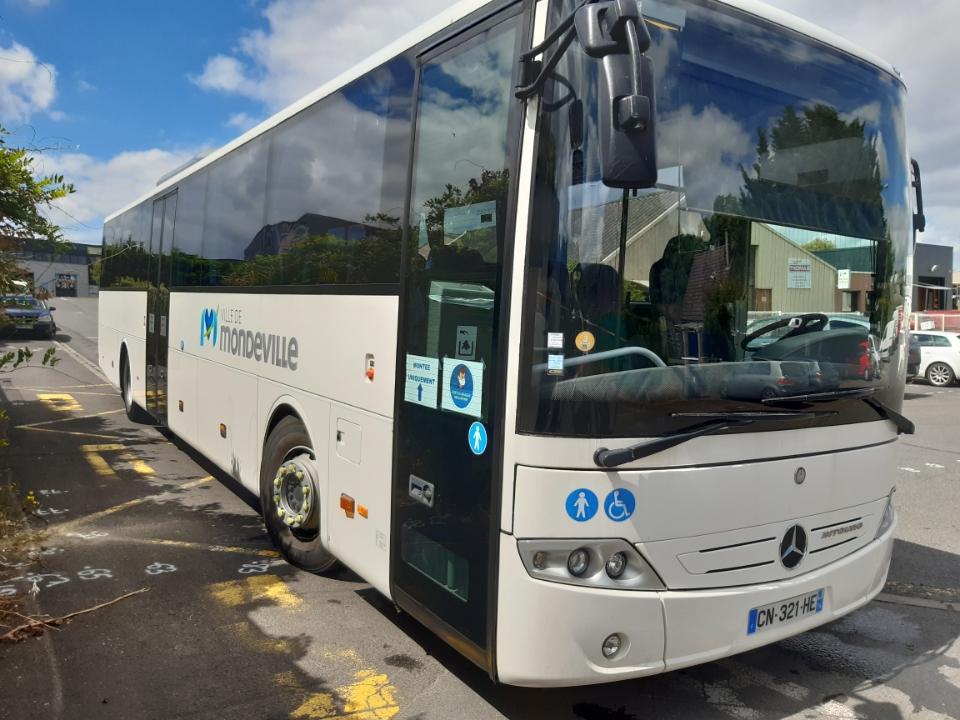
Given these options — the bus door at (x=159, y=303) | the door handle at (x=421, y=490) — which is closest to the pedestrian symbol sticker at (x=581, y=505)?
the door handle at (x=421, y=490)

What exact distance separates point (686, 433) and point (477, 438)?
87cm

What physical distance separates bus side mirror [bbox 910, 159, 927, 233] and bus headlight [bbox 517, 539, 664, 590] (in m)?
2.91

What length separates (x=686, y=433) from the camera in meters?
3.20

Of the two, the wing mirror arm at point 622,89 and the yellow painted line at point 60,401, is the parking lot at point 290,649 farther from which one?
the yellow painted line at point 60,401

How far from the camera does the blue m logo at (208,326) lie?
7.37 m

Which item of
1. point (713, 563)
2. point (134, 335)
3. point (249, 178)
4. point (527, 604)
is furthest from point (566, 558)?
point (134, 335)

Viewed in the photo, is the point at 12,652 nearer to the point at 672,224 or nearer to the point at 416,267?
the point at 416,267

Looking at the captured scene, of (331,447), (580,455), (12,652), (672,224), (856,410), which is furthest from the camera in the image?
A: (331,447)

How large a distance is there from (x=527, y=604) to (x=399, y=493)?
42.0 inches

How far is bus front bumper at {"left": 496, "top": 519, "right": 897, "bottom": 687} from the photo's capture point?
3139mm

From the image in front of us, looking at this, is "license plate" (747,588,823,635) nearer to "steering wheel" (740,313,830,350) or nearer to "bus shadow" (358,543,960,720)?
"bus shadow" (358,543,960,720)

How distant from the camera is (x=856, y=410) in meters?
3.87

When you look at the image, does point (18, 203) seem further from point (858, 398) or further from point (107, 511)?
point (858, 398)

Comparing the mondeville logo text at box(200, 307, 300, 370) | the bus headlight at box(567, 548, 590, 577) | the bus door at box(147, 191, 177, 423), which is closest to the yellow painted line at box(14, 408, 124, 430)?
the bus door at box(147, 191, 177, 423)
